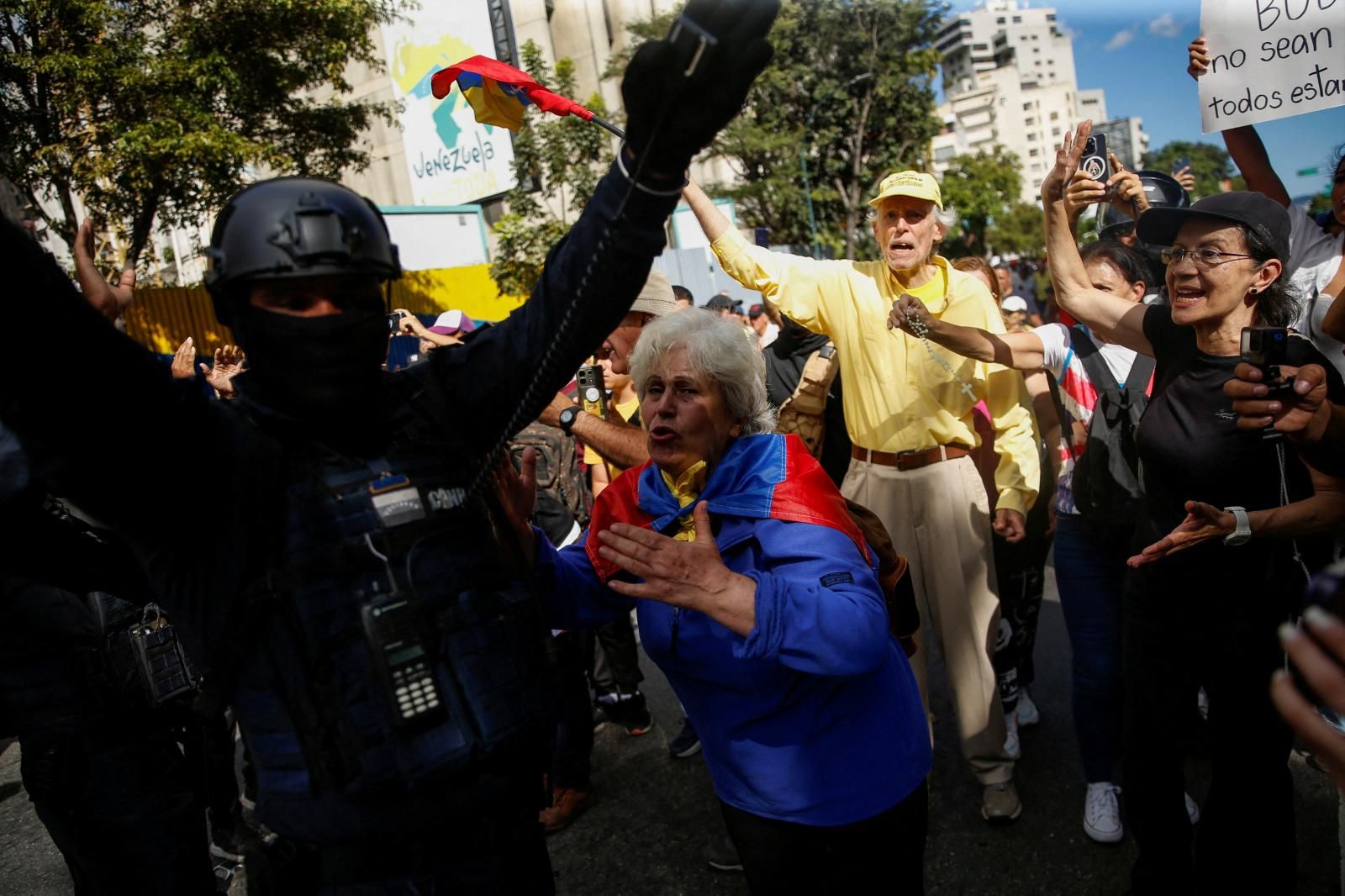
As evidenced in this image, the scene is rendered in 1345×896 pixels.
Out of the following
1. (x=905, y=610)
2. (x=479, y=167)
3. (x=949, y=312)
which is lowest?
(x=905, y=610)

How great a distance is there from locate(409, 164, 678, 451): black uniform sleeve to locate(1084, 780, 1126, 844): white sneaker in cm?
268

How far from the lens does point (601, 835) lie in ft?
11.7

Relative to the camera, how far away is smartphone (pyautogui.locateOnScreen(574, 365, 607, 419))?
3.46m

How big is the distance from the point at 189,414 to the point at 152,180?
12272mm

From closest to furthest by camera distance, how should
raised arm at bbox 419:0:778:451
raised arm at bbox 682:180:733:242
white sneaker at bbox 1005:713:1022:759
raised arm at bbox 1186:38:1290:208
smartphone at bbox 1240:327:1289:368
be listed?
raised arm at bbox 419:0:778:451 < smartphone at bbox 1240:327:1289:368 < raised arm at bbox 682:180:733:242 < raised arm at bbox 1186:38:1290:208 < white sneaker at bbox 1005:713:1022:759

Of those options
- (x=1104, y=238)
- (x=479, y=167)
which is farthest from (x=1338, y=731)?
(x=479, y=167)

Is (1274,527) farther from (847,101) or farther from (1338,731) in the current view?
(847,101)

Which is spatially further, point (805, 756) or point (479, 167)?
point (479, 167)

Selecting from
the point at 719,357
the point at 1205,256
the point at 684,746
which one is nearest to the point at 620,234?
the point at 719,357

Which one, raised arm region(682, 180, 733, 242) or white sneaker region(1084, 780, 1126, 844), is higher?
raised arm region(682, 180, 733, 242)

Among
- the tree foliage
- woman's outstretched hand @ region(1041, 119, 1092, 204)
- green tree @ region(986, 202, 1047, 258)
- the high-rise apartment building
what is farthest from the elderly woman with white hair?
the high-rise apartment building

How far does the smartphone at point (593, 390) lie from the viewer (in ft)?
11.3

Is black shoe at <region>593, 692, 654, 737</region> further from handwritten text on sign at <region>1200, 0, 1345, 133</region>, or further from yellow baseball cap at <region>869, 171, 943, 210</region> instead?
handwritten text on sign at <region>1200, 0, 1345, 133</region>

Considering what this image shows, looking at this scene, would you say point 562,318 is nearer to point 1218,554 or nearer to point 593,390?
point 1218,554
